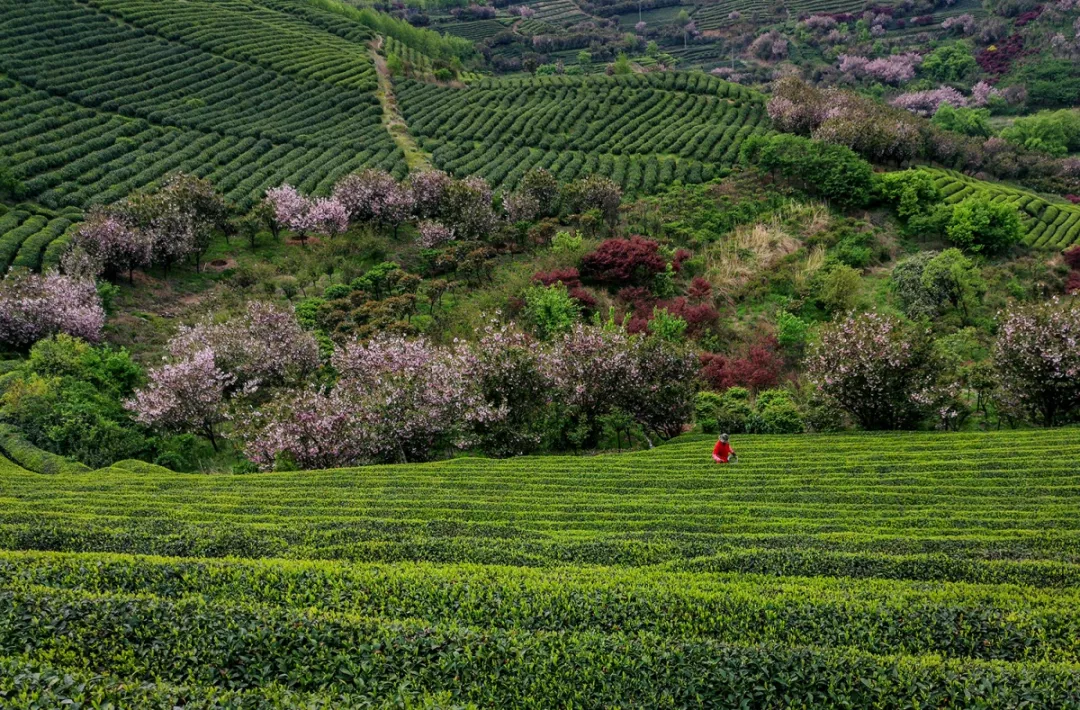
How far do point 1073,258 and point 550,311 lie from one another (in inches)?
1380

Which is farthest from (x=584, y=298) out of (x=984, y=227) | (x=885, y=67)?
(x=885, y=67)

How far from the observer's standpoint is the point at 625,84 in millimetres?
87312

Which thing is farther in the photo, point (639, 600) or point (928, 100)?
point (928, 100)

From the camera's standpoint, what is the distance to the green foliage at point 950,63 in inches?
4444

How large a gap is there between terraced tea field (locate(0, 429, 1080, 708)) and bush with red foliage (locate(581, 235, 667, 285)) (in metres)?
24.6

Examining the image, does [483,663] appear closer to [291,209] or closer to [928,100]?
[291,209]

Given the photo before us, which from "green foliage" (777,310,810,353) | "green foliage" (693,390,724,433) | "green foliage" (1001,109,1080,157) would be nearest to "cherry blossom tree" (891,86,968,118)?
"green foliage" (1001,109,1080,157)

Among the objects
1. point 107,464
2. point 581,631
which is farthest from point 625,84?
point 581,631

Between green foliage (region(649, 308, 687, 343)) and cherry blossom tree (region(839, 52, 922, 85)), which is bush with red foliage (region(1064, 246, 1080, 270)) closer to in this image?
green foliage (region(649, 308, 687, 343))

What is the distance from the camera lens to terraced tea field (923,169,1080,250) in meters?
49.0

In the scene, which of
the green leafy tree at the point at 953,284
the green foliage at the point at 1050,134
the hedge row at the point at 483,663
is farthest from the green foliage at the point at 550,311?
the green foliage at the point at 1050,134

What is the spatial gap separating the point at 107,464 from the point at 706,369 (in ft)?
85.3

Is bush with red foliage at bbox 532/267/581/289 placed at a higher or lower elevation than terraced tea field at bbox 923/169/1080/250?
lower

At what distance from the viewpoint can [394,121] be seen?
76.9 metres
